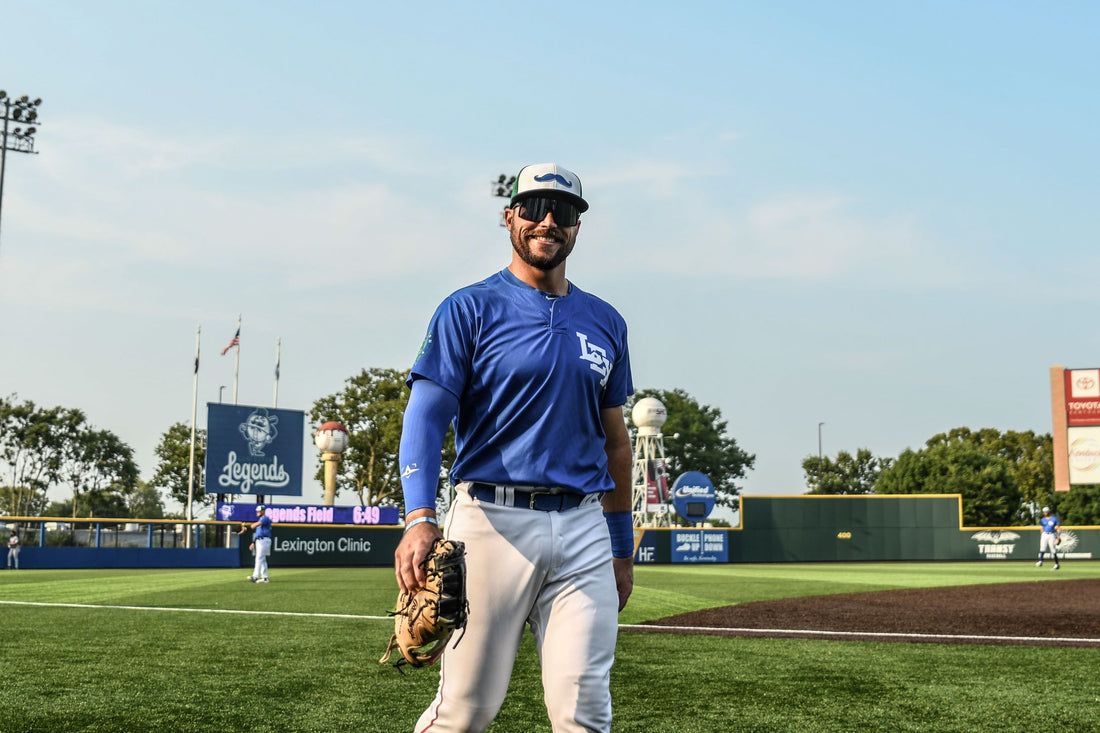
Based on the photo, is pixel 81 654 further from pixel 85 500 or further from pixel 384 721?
pixel 85 500

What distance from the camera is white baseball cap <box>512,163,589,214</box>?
12.5ft

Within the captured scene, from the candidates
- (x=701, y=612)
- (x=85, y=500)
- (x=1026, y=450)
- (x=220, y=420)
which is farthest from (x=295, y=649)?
(x=1026, y=450)

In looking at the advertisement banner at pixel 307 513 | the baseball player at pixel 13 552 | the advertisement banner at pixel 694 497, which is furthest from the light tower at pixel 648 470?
the baseball player at pixel 13 552

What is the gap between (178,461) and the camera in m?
67.8

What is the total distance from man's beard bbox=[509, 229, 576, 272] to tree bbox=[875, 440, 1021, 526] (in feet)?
242

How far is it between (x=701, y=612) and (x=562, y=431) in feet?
39.3

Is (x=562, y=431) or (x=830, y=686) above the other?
(x=562, y=431)

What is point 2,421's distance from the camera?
60781 millimetres

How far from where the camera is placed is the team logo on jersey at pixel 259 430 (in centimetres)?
4853

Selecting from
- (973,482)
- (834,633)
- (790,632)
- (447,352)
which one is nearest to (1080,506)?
(973,482)

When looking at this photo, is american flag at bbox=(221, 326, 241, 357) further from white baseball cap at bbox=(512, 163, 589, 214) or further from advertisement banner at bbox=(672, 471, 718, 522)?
white baseball cap at bbox=(512, 163, 589, 214)

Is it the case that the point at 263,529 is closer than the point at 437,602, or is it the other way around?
the point at 437,602

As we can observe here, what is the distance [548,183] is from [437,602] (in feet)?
4.73

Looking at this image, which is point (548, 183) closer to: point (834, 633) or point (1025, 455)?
point (834, 633)
